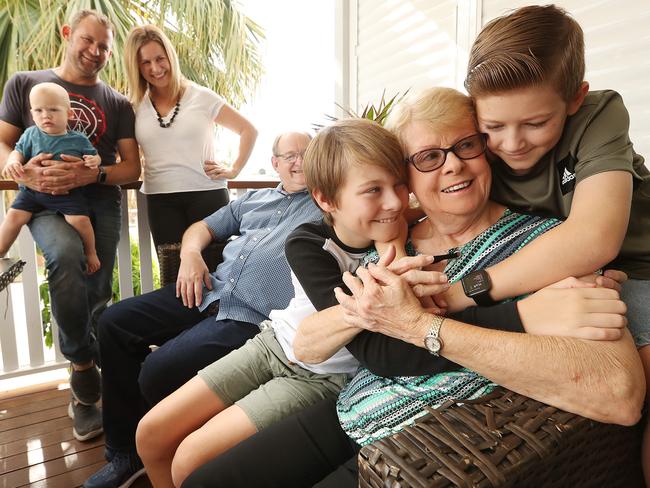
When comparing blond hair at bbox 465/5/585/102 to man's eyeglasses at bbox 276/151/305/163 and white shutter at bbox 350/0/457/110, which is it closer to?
man's eyeglasses at bbox 276/151/305/163

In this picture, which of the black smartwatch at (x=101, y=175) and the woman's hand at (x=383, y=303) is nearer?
the woman's hand at (x=383, y=303)

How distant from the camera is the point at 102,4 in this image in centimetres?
509

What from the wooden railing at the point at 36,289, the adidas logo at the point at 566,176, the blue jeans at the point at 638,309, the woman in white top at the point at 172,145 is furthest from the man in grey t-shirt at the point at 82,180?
the blue jeans at the point at 638,309

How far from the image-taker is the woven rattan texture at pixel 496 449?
714 millimetres

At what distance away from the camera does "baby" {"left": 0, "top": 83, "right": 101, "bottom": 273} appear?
2.29m

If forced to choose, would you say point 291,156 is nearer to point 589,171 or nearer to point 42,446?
point 589,171

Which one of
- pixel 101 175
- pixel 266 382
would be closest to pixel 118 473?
pixel 266 382

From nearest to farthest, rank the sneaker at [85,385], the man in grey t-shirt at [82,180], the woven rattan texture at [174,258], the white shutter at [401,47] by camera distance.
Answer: the woven rattan texture at [174,258]
the man in grey t-shirt at [82,180]
the sneaker at [85,385]
the white shutter at [401,47]

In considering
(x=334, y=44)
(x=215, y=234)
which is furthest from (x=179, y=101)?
(x=334, y=44)

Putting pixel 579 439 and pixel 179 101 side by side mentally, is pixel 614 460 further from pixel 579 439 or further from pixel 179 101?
pixel 179 101

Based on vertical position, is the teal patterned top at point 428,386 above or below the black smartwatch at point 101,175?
below

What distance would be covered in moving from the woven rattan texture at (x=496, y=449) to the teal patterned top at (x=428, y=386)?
0.41 ft

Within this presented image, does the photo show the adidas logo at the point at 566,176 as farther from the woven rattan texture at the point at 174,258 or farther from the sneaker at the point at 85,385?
the sneaker at the point at 85,385

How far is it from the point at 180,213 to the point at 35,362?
1533 mm
